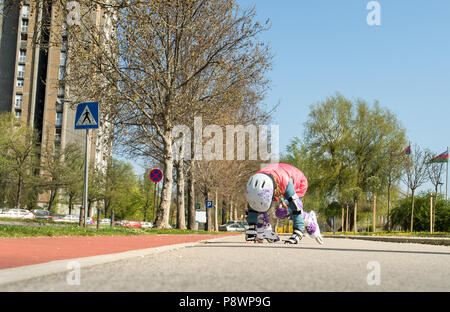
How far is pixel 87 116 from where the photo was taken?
14.1 metres

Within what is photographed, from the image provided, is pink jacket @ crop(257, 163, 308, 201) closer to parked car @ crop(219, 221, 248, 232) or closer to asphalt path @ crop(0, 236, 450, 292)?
asphalt path @ crop(0, 236, 450, 292)

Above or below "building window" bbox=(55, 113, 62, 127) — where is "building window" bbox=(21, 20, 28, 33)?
above

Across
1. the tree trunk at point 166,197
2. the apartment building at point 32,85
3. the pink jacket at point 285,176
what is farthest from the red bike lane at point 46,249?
the apartment building at point 32,85

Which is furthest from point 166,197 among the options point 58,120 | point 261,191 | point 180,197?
point 58,120

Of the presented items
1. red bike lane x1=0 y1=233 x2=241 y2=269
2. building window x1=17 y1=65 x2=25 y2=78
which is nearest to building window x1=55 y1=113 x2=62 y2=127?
building window x1=17 y1=65 x2=25 y2=78

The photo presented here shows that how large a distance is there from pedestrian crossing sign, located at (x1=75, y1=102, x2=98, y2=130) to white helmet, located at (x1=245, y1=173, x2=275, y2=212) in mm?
5277

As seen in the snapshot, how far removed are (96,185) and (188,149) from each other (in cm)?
2604

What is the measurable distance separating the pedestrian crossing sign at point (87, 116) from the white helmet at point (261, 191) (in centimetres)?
528

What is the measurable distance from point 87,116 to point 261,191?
19.5 feet

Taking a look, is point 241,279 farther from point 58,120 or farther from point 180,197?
point 58,120

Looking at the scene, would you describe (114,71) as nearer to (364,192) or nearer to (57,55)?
(364,192)

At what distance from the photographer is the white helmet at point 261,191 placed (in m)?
11.7

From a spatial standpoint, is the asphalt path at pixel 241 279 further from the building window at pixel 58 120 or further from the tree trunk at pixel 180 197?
the building window at pixel 58 120

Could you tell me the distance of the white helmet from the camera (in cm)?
1173
